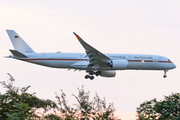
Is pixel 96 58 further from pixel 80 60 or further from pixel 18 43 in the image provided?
pixel 18 43

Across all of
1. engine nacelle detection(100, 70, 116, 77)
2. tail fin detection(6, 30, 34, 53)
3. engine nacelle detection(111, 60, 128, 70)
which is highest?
tail fin detection(6, 30, 34, 53)

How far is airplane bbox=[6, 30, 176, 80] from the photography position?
37.3m

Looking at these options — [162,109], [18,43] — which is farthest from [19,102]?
[18,43]

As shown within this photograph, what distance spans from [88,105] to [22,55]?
24584mm

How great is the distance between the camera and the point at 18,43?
4166cm

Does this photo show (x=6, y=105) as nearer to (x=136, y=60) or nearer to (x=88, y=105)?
(x=88, y=105)

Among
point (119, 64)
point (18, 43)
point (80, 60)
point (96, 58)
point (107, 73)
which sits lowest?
point (107, 73)

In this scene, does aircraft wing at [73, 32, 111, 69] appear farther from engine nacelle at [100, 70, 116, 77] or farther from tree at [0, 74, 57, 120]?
tree at [0, 74, 57, 120]

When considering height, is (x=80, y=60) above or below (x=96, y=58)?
below

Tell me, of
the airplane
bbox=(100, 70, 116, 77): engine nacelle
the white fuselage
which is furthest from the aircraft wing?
bbox=(100, 70, 116, 77): engine nacelle

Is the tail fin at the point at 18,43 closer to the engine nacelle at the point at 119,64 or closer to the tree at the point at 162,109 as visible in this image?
the engine nacelle at the point at 119,64

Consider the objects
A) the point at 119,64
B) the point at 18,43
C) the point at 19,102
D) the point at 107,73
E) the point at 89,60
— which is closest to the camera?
the point at 19,102

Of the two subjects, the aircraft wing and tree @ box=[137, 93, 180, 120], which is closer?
tree @ box=[137, 93, 180, 120]

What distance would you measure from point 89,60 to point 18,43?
1039 centimetres
